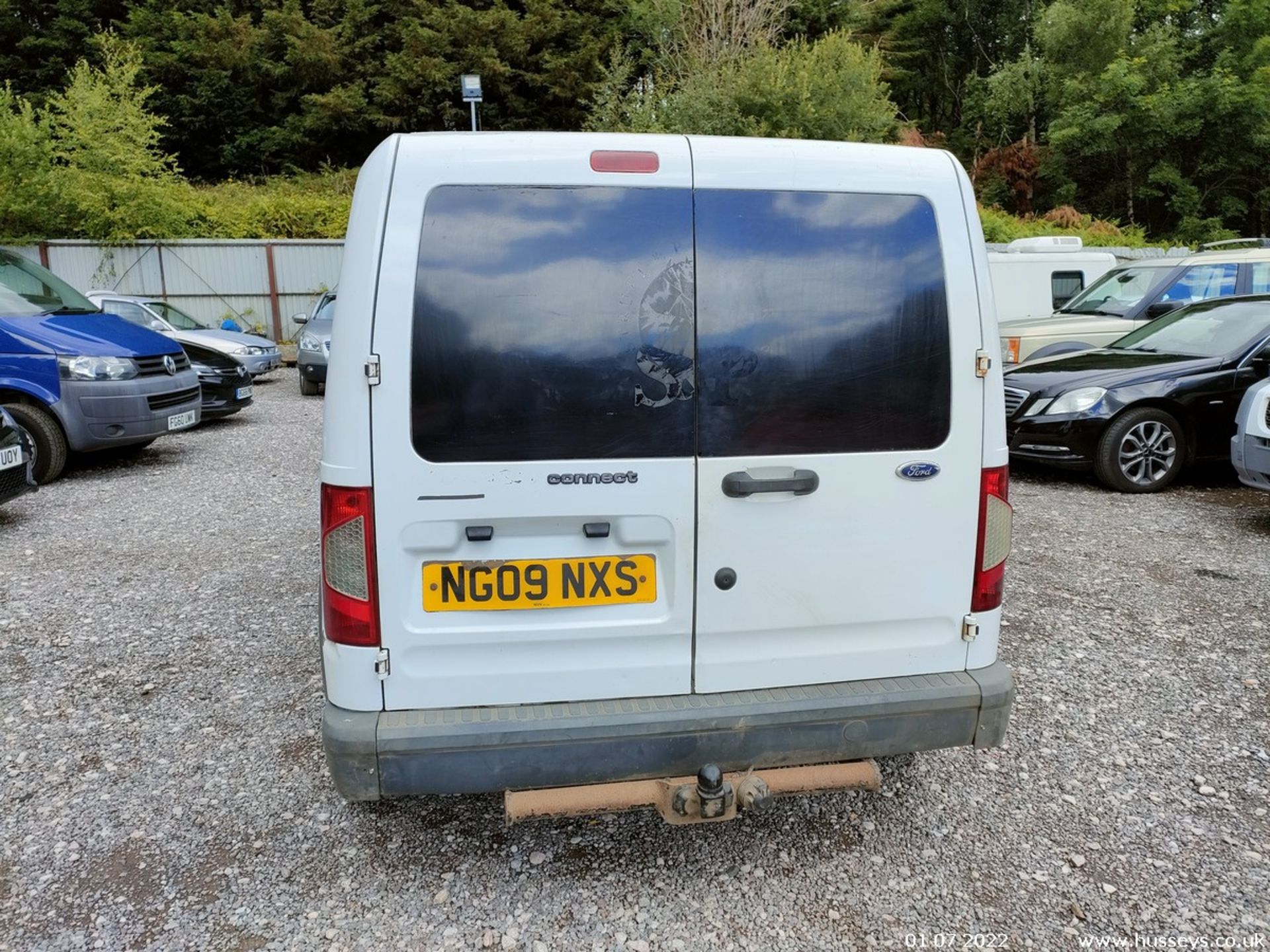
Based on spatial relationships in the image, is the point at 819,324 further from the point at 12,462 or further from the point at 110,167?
the point at 110,167

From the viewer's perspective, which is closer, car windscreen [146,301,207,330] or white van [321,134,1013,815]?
white van [321,134,1013,815]

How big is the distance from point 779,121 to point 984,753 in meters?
18.5

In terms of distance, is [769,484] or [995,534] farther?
[995,534]

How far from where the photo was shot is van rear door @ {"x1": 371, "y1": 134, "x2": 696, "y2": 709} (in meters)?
2.19

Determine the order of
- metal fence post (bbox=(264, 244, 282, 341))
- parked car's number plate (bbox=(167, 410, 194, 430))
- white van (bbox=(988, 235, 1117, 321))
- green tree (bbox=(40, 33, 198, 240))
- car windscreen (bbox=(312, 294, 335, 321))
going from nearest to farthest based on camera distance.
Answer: parked car's number plate (bbox=(167, 410, 194, 430)) < white van (bbox=(988, 235, 1117, 321)) < car windscreen (bbox=(312, 294, 335, 321)) < green tree (bbox=(40, 33, 198, 240)) < metal fence post (bbox=(264, 244, 282, 341))

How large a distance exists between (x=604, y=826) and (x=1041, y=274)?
1251 centimetres

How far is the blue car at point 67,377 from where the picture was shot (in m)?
7.17

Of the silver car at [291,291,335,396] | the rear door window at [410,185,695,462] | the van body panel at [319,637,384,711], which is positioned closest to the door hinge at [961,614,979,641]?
the rear door window at [410,185,695,462]

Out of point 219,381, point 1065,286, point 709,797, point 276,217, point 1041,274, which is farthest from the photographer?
point 276,217

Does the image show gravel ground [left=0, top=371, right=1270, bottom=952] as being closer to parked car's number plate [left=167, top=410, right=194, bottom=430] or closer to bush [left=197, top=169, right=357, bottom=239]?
parked car's number plate [left=167, top=410, right=194, bottom=430]

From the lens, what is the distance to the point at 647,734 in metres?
2.29

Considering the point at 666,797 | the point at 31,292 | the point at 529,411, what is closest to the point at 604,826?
the point at 666,797

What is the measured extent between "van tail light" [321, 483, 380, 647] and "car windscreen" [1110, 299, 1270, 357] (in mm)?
7514

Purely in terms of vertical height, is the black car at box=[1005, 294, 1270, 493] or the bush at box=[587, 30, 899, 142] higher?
the bush at box=[587, 30, 899, 142]
